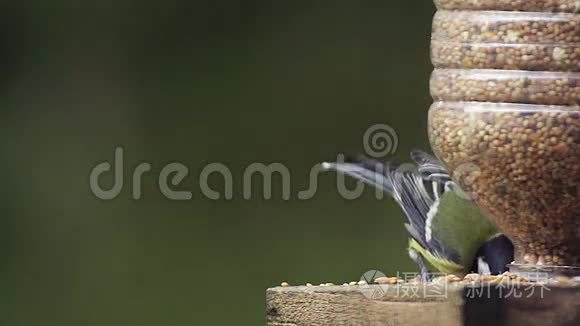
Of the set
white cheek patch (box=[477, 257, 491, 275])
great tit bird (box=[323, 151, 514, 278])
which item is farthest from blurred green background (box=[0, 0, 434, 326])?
white cheek patch (box=[477, 257, 491, 275])

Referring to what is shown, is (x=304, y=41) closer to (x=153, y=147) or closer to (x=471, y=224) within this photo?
(x=153, y=147)

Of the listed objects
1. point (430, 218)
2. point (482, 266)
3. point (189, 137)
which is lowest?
point (482, 266)

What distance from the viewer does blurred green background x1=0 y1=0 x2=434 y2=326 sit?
4.62 metres

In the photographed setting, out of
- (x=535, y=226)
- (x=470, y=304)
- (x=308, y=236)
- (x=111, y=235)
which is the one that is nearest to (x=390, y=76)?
(x=308, y=236)

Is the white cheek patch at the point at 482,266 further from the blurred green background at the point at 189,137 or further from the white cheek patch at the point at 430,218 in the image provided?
the blurred green background at the point at 189,137

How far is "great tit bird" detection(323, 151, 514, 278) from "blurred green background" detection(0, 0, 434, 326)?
1097 millimetres

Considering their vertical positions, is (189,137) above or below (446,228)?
above

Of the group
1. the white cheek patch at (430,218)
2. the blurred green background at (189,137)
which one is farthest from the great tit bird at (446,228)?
the blurred green background at (189,137)

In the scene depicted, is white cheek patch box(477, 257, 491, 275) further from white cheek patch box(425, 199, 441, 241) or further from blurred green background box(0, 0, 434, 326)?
blurred green background box(0, 0, 434, 326)

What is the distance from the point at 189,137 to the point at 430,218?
5.20ft

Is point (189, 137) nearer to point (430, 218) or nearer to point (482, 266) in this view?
point (430, 218)

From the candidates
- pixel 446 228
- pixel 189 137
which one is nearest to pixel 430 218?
pixel 446 228

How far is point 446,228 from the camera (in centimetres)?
334

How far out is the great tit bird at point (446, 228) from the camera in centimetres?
329
